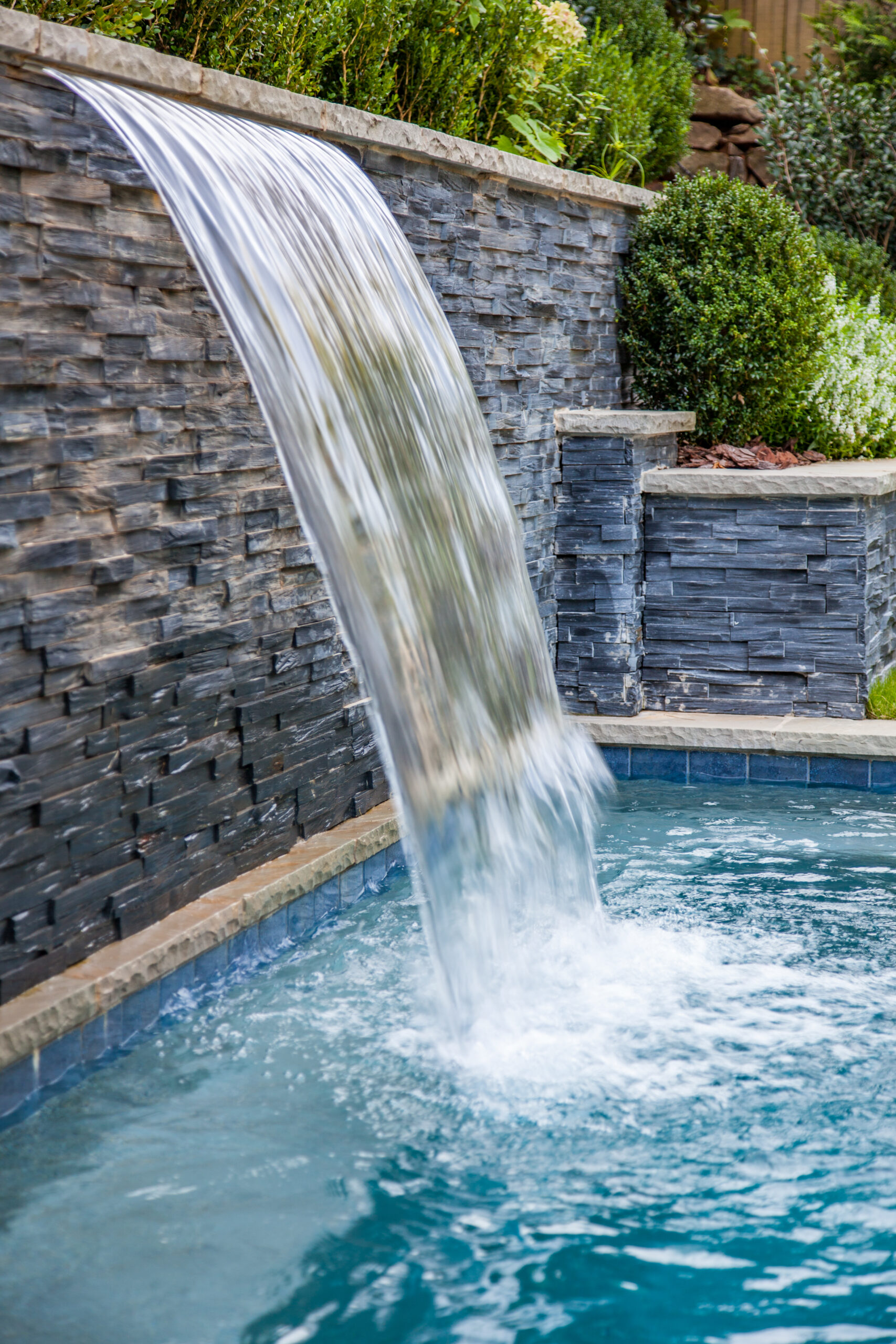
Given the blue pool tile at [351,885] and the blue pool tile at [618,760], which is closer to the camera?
the blue pool tile at [351,885]

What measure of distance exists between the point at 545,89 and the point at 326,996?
204 inches

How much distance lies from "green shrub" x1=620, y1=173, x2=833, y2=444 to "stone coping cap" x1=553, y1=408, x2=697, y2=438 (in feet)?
1.56

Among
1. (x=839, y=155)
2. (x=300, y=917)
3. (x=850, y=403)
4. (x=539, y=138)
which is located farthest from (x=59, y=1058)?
(x=839, y=155)

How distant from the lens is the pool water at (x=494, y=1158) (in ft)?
7.62

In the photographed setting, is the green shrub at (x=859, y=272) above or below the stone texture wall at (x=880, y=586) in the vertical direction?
above

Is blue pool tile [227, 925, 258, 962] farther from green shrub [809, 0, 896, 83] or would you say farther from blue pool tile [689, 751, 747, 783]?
green shrub [809, 0, 896, 83]

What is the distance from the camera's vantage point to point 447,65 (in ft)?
18.7

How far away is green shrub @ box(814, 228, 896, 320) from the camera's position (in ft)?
28.2

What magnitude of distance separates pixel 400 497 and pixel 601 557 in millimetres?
2341

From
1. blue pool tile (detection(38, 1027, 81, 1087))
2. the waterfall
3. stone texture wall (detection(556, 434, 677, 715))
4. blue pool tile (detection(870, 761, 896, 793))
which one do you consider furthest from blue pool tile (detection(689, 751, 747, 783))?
blue pool tile (detection(38, 1027, 81, 1087))

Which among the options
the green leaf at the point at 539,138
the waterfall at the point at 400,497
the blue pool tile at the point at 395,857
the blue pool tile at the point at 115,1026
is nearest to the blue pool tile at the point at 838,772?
the waterfall at the point at 400,497

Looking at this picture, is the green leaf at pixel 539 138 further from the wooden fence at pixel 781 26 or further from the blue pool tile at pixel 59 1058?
the wooden fence at pixel 781 26

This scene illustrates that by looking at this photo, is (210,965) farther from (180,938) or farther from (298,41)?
Result: (298,41)

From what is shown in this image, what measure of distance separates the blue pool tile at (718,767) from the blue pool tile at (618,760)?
273 millimetres
